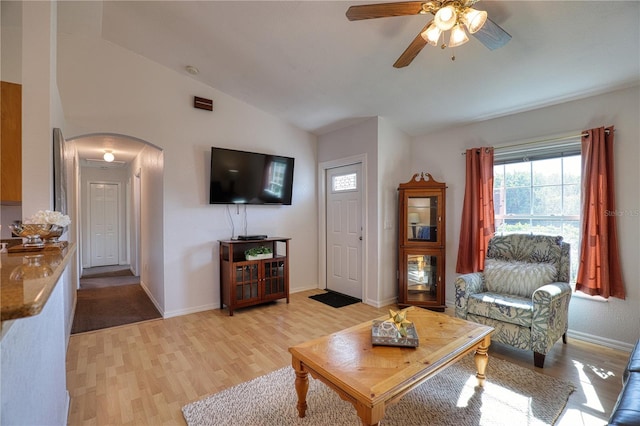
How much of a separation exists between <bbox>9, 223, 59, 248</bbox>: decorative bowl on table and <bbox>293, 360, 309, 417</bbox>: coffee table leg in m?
1.47

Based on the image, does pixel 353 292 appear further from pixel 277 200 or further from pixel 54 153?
pixel 54 153

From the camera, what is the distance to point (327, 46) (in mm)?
2711

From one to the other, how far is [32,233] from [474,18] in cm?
255

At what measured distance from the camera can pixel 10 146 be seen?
199 cm

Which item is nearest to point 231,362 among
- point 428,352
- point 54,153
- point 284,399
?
point 284,399

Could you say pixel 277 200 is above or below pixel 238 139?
below

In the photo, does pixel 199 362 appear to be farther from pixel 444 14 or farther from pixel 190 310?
pixel 444 14

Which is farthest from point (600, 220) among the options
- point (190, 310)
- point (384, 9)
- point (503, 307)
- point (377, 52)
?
point (190, 310)

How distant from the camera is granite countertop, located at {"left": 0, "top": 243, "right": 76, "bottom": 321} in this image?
621 mm

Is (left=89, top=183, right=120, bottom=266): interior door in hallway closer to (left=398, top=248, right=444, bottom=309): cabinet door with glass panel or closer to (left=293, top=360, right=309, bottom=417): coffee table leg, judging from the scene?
(left=398, top=248, right=444, bottom=309): cabinet door with glass panel

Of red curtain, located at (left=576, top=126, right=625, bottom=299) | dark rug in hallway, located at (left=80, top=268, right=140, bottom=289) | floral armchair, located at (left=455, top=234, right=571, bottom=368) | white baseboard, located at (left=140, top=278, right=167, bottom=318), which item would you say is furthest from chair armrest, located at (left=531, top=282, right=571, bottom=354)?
dark rug in hallway, located at (left=80, top=268, right=140, bottom=289)

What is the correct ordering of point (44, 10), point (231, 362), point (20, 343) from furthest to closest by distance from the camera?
point (231, 362), point (44, 10), point (20, 343)

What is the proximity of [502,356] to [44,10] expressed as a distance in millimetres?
4342

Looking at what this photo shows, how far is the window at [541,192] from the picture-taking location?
307 cm
